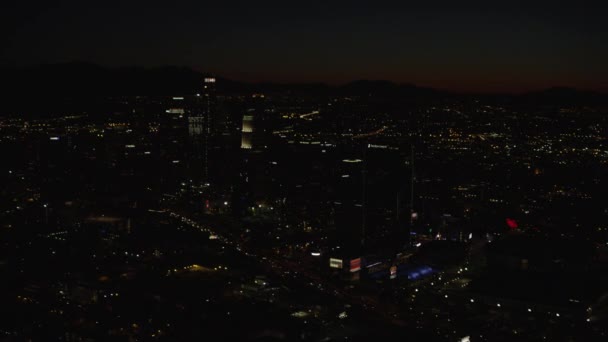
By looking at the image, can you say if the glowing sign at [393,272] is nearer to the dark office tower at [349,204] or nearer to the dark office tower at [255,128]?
the dark office tower at [349,204]

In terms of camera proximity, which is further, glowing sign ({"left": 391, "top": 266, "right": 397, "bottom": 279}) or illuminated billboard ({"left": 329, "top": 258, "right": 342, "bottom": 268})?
illuminated billboard ({"left": 329, "top": 258, "right": 342, "bottom": 268})

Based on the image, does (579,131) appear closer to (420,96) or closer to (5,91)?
(420,96)

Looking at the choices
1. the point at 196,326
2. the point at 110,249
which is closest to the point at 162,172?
the point at 110,249

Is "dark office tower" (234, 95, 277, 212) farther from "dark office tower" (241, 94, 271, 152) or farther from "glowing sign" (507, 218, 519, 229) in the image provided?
"glowing sign" (507, 218, 519, 229)

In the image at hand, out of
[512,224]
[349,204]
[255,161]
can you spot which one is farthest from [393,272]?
[255,161]

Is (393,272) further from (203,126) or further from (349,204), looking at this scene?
(203,126)

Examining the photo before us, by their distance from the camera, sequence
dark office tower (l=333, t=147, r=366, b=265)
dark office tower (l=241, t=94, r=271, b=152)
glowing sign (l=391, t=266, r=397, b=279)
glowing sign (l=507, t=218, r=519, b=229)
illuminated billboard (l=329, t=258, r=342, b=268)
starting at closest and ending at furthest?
glowing sign (l=391, t=266, r=397, b=279), illuminated billboard (l=329, t=258, r=342, b=268), dark office tower (l=333, t=147, r=366, b=265), glowing sign (l=507, t=218, r=519, b=229), dark office tower (l=241, t=94, r=271, b=152)

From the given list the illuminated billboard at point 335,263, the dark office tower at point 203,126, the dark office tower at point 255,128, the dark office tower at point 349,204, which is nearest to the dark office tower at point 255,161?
the dark office tower at point 255,128

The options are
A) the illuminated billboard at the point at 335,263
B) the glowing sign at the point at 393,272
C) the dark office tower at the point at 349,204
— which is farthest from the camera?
the dark office tower at the point at 349,204

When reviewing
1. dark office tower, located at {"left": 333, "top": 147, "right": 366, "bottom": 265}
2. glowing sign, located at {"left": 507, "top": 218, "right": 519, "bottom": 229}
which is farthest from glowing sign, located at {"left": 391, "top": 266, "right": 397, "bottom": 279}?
glowing sign, located at {"left": 507, "top": 218, "right": 519, "bottom": 229}
